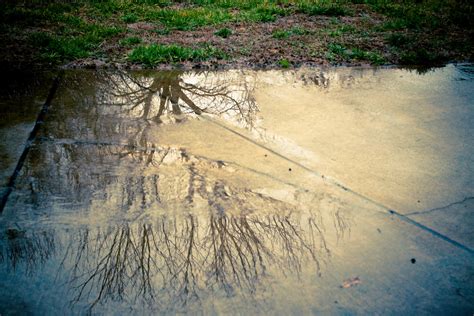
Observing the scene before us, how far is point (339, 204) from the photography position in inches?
112

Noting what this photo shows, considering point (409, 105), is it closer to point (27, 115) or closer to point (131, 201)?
point (131, 201)

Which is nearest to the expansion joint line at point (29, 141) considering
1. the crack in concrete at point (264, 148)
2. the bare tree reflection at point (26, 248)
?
the crack in concrete at point (264, 148)

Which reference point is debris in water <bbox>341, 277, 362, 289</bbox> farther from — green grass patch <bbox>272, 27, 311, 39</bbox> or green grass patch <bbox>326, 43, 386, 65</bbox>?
green grass patch <bbox>272, 27, 311, 39</bbox>

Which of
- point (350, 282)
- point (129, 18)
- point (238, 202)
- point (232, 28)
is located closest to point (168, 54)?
point (232, 28)

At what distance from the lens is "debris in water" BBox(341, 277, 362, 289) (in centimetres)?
221

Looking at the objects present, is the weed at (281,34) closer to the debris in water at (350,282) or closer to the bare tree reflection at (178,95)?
the bare tree reflection at (178,95)

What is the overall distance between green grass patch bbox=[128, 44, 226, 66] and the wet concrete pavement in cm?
105

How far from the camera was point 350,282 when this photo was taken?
2.23 meters

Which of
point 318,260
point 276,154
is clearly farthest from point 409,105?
point 318,260

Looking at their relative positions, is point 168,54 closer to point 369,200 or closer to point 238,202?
point 238,202

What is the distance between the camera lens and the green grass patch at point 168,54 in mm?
5531

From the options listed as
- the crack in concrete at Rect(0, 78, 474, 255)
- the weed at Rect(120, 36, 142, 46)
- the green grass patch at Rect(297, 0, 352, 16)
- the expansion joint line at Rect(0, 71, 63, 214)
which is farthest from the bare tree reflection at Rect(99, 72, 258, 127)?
the green grass patch at Rect(297, 0, 352, 16)

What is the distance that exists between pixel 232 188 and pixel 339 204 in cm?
77

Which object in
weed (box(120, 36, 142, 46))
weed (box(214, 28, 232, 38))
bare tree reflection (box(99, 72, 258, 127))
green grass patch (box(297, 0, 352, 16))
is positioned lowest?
bare tree reflection (box(99, 72, 258, 127))
